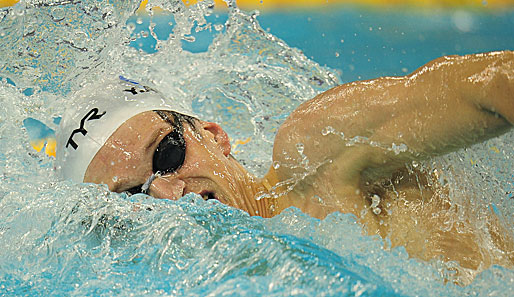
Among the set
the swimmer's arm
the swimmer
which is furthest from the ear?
the swimmer's arm

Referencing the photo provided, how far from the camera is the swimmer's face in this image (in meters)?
1.31

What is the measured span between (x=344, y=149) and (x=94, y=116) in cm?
70

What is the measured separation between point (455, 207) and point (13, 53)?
140 centimetres

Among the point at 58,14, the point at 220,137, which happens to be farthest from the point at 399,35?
the point at 58,14

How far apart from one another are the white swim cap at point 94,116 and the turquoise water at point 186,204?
0.39 feet

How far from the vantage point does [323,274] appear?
0.80 m

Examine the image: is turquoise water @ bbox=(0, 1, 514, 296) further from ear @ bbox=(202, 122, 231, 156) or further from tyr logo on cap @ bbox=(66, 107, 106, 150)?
ear @ bbox=(202, 122, 231, 156)

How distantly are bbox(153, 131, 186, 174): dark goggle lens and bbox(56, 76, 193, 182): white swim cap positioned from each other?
0.42 feet

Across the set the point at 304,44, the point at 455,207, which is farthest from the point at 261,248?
the point at 304,44

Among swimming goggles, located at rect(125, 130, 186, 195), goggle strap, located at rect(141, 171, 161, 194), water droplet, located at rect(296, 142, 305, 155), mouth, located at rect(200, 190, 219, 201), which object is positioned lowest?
goggle strap, located at rect(141, 171, 161, 194)

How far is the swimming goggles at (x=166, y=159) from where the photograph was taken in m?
1.33

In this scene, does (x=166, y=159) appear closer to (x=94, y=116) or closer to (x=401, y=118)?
(x=94, y=116)

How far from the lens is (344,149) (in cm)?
110

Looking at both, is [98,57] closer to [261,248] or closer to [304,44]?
[261,248]
